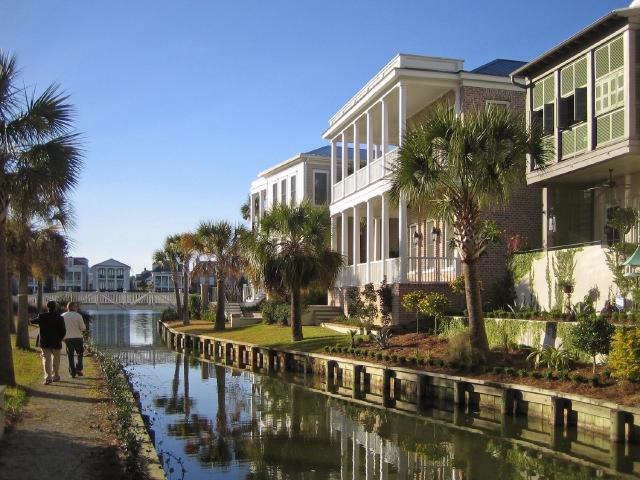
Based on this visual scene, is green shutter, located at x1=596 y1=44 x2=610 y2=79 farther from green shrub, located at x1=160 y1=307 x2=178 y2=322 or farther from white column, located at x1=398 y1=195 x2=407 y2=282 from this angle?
green shrub, located at x1=160 y1=307 x2=178 y2=322

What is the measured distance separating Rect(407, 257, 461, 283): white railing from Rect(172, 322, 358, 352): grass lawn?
3490mm

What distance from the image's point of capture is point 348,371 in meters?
21.1

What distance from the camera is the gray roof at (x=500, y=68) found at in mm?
26250

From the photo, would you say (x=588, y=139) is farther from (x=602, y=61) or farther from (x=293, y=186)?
(x=293, y=186)

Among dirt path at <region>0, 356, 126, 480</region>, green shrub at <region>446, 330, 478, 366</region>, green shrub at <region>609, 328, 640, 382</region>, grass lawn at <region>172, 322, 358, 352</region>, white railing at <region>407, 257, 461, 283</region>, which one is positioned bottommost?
grass lawn at <region>172, 322, 358, 352</region>

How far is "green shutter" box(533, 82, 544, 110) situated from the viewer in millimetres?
22734

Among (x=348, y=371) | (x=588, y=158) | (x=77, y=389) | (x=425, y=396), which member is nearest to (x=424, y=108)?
(x=588, y=158)

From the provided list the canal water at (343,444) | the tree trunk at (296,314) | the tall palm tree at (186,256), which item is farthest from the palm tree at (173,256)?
the canal water at (343,444)

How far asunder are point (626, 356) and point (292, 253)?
13.9 metres

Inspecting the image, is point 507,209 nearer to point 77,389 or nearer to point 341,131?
point 341,131

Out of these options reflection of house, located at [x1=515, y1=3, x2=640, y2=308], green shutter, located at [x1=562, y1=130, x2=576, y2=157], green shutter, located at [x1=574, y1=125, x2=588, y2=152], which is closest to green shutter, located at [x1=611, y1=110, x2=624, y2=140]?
reflection of house, located at [x1=515, y1=3, x2=640, y2=308]

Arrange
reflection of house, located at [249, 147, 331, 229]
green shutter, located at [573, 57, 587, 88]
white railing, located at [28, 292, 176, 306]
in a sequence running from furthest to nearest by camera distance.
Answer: white railing, located at [28, 292, 176, 306], reflection of house, located at [249, 147, 331, 229], green shutter, located at [573, 57, 587, 88]

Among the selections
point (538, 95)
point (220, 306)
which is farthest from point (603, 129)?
point (220, 306)

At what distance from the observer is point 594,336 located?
48.4 feet
